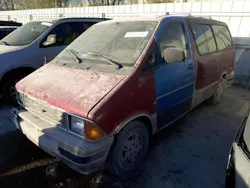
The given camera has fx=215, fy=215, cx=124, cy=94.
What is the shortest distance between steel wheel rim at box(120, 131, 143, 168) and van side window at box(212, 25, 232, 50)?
2961 millimetres

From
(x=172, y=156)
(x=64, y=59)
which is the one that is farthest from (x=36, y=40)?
(x=172, y=156)

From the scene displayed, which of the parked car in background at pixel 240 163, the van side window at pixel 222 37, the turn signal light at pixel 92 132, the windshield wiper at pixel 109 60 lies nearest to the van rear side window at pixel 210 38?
the van side window at pixel 222 37

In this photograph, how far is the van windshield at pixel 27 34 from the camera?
187 inches

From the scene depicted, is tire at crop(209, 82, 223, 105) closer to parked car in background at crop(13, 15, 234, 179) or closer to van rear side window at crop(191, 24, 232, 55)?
van rear side window at crop(191, 24, 232, 55)

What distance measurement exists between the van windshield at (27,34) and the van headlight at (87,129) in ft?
10.9

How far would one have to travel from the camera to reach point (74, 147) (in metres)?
2.06

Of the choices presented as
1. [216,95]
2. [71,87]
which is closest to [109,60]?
[71,87]

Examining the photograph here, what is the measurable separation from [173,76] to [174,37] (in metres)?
0.62

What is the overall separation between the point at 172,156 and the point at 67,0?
2246 cm

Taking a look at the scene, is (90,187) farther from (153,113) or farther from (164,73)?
(164,73)

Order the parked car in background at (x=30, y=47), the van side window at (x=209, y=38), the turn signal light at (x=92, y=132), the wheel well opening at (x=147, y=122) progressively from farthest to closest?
the parked car in background at (x=30, y=47) → the van side window at (x=209, y=38) → the wheel well opening at (x=147, y=122) → the turn signal light at (x=92, y=132)

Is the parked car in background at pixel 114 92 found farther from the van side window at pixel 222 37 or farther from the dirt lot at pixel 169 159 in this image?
the van side window at pixel 222 37

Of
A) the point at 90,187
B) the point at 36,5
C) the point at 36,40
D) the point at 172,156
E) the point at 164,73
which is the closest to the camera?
the point at 90,187

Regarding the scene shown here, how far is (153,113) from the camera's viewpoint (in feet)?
8.95
